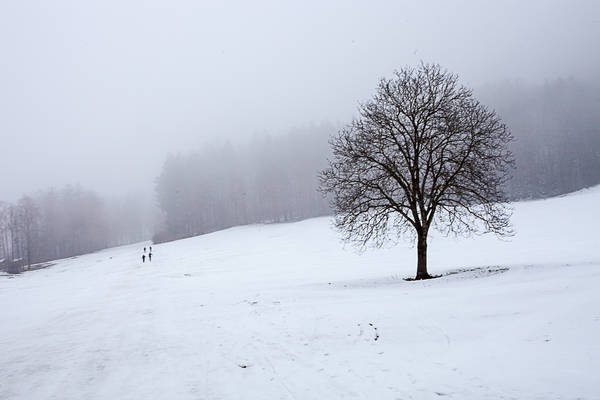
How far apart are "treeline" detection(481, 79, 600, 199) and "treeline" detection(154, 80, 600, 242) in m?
0.17

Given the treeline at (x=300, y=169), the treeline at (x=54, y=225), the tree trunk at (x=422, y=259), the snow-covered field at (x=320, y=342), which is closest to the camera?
the snow-covered field at (x=320, y=342)

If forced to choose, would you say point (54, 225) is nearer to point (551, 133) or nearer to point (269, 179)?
point (269, 179)

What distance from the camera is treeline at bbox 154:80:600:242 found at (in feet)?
203

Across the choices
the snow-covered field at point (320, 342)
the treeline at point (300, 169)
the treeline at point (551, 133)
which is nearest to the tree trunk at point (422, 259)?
the snow-covered field at point (320, 342)

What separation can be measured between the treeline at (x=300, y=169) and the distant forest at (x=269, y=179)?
0.72 feet

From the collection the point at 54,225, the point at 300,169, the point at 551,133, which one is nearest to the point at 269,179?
the point at 300,169

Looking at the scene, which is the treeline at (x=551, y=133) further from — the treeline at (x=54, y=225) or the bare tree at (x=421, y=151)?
the treeline at (x=54, y=225)

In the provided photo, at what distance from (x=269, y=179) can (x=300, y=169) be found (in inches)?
311

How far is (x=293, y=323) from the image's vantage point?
30.8ft

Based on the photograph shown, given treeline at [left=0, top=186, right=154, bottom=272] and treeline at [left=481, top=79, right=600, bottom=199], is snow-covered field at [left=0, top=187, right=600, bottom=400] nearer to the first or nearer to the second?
treeline at [left=0, top=186, right=154, bottom=272]

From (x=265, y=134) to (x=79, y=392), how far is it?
75.0m

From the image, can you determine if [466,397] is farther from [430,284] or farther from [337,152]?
[337,152]

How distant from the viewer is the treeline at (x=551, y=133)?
61.1 metres

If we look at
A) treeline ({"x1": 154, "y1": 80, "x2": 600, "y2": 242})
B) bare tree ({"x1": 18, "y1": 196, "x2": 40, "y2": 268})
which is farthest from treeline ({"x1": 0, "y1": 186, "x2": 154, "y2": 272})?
treeline ({"x1": 154, "y1": 80, "x2": 600, "y2": 242})
